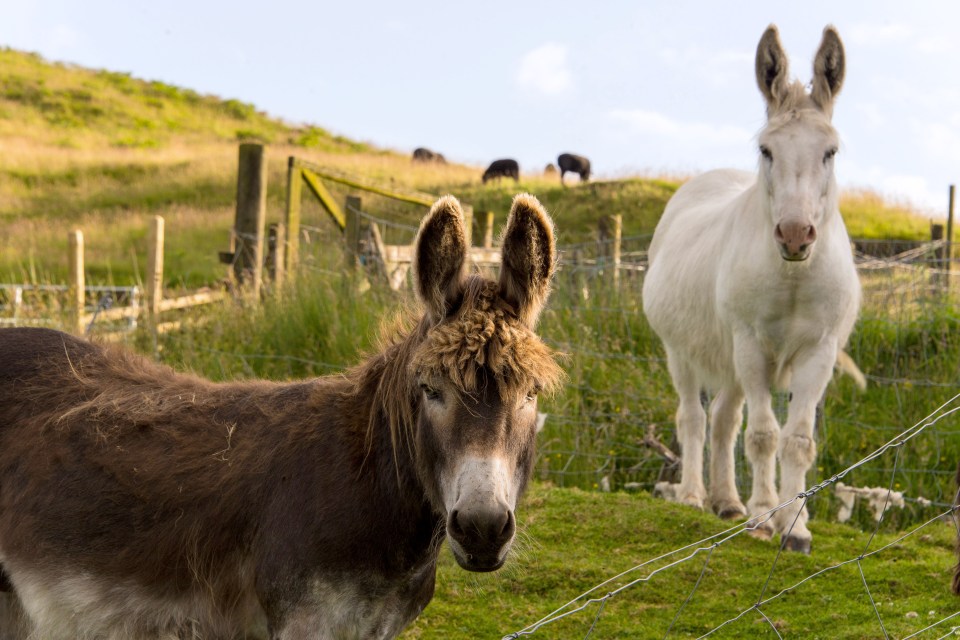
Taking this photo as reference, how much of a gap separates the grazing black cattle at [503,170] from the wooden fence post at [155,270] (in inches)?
1044

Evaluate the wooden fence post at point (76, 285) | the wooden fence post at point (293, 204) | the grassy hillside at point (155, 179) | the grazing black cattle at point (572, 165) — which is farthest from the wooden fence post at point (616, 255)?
the grazing black cattle at point (572, 165)

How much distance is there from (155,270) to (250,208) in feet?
4.30

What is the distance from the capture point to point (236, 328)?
10727 mm

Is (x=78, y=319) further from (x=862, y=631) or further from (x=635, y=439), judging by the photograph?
(x=862, y=631)

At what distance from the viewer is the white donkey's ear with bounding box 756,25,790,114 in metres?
6.12

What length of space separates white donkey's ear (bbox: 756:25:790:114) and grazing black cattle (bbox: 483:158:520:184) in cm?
3173

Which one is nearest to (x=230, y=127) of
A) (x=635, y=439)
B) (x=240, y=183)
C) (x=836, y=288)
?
(x=240, y=183)

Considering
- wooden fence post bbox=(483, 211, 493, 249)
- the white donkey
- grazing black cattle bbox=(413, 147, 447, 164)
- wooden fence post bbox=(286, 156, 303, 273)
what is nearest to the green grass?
the white donkey

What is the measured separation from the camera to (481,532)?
273cm

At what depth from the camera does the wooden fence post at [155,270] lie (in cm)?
1127

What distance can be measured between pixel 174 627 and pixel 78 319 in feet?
27.3

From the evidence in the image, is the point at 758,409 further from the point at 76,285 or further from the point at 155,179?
the point at 155,179

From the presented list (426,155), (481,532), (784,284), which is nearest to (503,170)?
(426,155)

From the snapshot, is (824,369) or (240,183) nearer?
(824,369)
